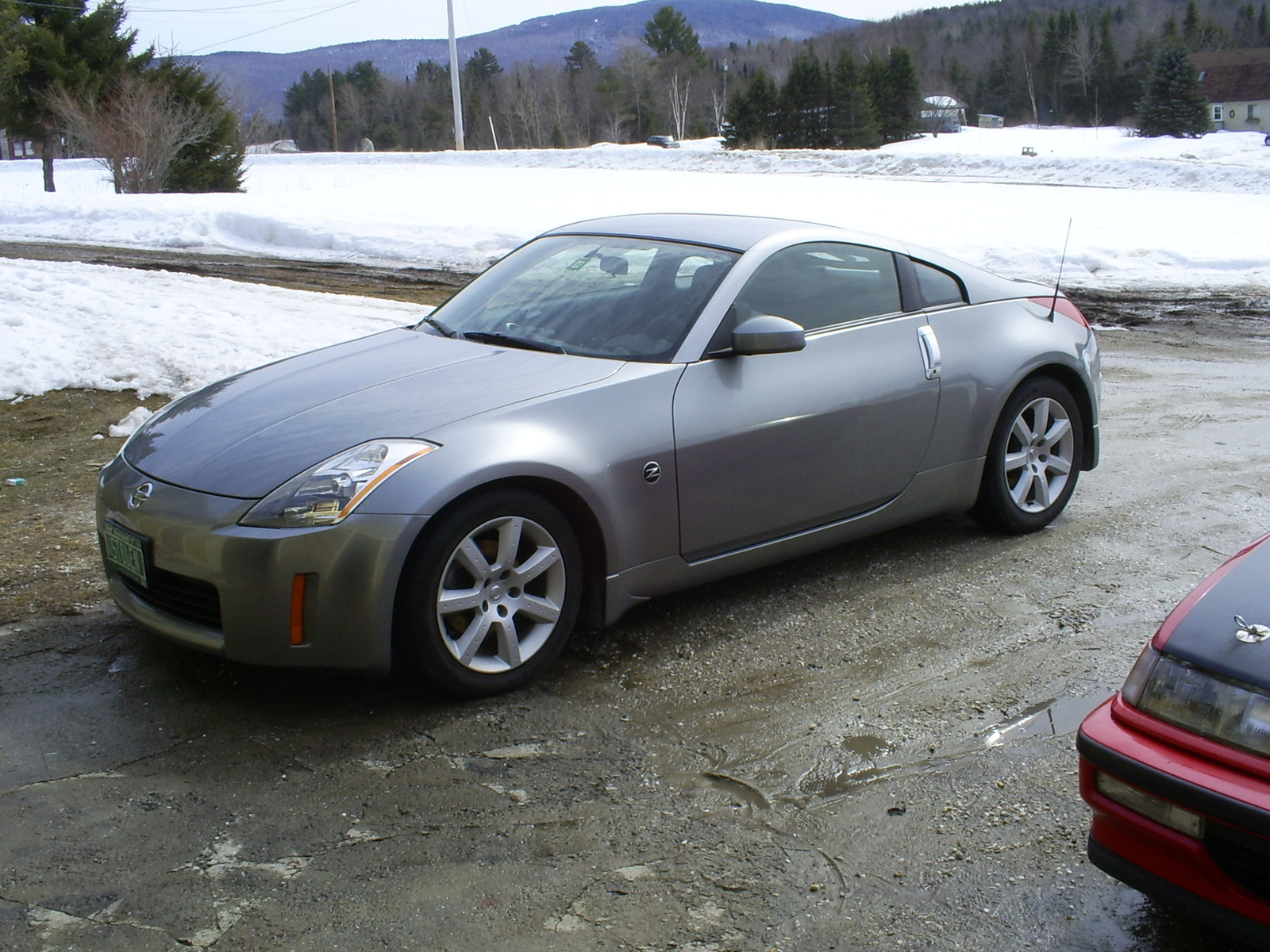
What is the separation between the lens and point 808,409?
420 cm

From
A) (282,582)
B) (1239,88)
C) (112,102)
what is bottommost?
(282,582)

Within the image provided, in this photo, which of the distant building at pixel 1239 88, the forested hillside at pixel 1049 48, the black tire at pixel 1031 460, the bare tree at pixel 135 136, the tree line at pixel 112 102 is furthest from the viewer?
the forested hillside at pixel 1049 48

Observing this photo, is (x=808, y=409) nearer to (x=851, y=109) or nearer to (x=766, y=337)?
(x=766, y=337)

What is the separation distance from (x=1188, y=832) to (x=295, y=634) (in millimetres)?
2330

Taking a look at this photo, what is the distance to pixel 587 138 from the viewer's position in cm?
9794

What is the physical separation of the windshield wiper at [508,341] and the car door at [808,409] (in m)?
0.53

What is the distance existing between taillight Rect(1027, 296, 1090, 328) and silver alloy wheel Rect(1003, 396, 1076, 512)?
1.52 feet

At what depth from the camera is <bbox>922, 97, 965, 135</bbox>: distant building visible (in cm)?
8969

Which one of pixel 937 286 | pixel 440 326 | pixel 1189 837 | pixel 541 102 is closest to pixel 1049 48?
pixel 541 102

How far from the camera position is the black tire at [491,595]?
338 cm

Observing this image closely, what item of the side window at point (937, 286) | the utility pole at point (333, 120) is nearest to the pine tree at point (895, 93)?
the utility pole at point (333, 120)

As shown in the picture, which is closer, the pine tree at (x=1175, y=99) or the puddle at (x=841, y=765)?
the puddle at (x=841, y=765)

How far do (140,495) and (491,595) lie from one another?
45.1 inches

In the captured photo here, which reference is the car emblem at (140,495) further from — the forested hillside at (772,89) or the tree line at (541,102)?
the tree line at (541,102)
